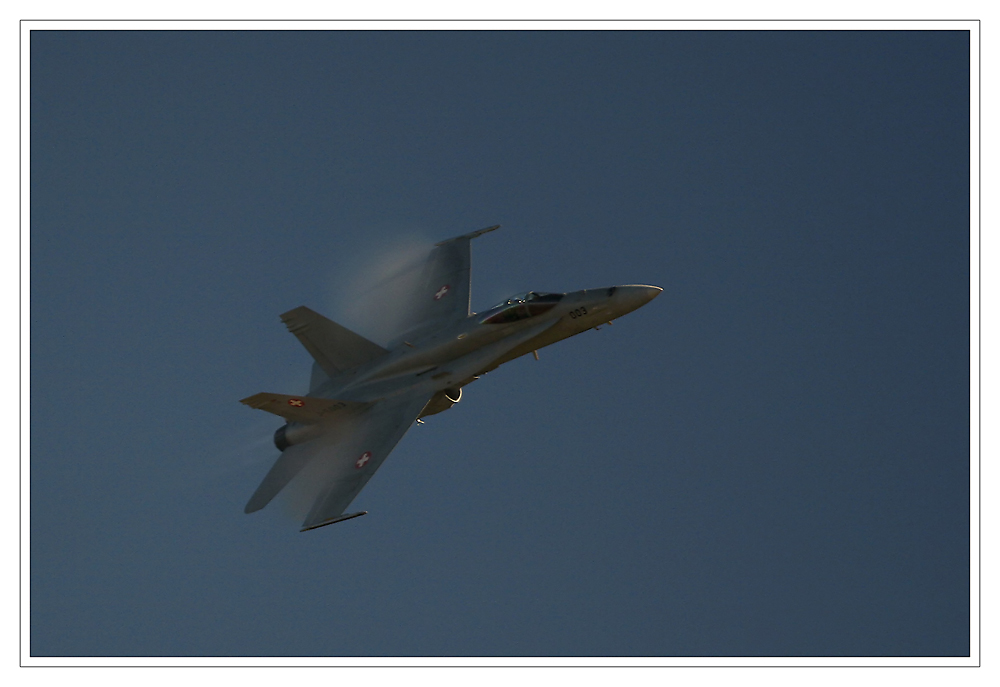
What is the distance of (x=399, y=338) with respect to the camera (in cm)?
3550

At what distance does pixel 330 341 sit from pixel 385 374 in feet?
6.84

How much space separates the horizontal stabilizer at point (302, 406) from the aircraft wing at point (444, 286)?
3.17 meters

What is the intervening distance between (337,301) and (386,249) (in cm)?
244

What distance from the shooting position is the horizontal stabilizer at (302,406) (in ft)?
109

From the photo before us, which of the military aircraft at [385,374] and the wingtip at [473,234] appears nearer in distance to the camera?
the military aircraft at [385,374]

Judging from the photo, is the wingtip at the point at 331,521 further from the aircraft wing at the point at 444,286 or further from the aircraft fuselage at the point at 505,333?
the aircraft wing at the point at 444,286

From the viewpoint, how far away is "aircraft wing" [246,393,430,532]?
32.2 metres

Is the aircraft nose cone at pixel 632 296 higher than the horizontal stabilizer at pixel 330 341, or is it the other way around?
the aircraft nose cone at pixel 632 296

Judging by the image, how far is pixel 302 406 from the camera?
1335 inches

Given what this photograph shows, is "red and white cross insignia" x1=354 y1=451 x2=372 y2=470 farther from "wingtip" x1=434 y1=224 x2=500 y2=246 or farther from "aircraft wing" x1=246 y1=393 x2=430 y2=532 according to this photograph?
"wingtip" x1=434 y1=224 x2=500 y2=246

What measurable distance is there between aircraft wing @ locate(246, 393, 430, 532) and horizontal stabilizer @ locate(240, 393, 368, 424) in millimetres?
431

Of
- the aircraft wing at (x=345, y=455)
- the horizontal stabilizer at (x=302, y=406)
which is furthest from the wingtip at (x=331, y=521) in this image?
the horizontal stabilizer at (x=302, y=406)
